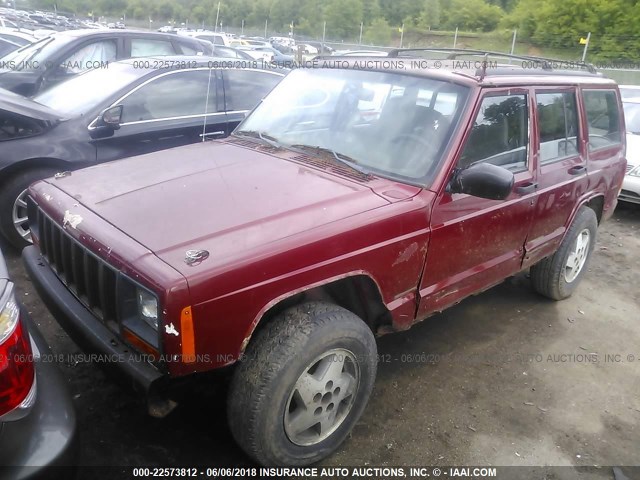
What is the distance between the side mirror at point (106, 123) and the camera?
4750mm

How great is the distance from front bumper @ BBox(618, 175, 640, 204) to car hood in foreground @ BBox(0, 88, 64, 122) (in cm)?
692

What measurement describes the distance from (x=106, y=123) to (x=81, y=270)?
104 inches

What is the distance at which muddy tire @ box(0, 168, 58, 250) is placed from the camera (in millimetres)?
4488

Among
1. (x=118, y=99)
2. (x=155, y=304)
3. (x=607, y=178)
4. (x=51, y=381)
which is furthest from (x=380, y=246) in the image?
(x=118, y=99)

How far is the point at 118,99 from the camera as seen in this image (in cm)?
497

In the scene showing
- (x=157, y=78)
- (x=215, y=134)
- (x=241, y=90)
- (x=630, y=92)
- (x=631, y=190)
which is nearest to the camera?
(x=157, y=78)

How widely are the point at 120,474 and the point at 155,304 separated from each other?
103cm

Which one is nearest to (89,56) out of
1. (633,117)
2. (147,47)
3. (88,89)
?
(147,47)

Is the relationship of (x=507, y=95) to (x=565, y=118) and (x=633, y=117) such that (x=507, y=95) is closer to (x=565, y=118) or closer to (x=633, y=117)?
(x=565, y=118)

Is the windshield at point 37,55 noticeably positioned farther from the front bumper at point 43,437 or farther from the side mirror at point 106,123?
the front bumper at point 43,437

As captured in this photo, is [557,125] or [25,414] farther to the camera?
[557,125]

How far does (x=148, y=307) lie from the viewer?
86.3 inches

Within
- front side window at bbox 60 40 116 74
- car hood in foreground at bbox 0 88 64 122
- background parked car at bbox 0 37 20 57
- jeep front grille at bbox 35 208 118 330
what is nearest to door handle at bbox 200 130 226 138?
car hood in foreground at bbox 0 88 64 122

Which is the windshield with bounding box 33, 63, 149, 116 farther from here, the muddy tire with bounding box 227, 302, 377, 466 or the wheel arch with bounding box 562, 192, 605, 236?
the wheel arch with bounding box 562, 192, 605, 236
